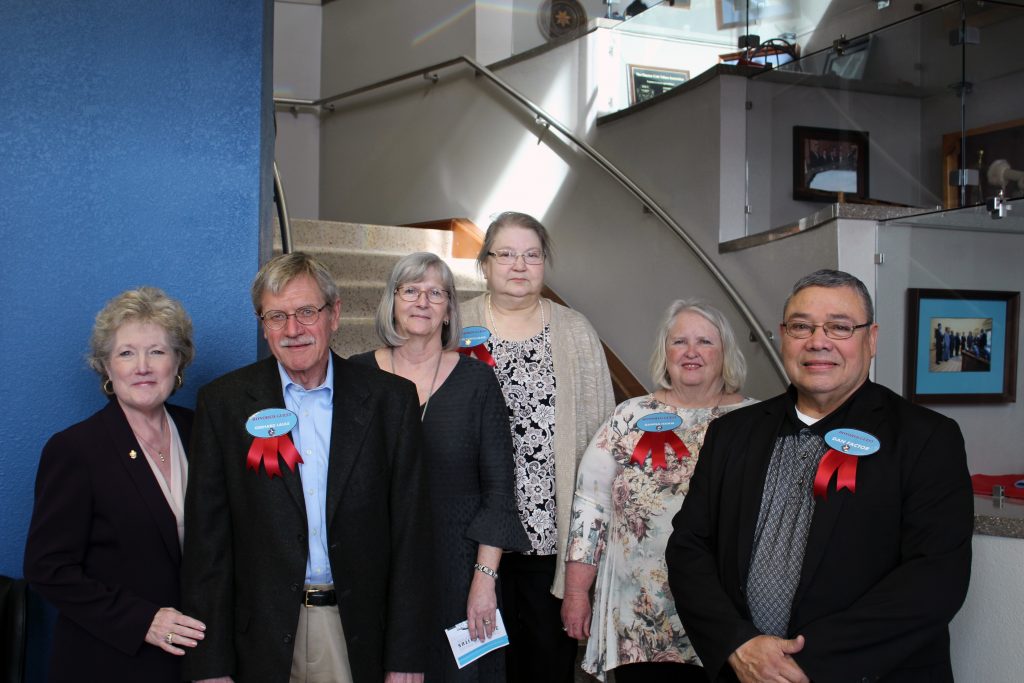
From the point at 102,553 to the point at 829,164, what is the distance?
3254 millimetres

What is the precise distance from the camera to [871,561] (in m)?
1.90

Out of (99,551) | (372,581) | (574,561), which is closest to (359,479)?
(372,581)

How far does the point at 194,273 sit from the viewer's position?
104 inches

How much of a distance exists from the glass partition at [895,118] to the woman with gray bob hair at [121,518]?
2.71m

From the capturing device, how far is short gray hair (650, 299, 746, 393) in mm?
2709

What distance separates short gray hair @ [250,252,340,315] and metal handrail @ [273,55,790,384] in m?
2.29

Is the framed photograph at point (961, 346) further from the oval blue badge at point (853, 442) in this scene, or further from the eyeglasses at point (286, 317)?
the eyeglasses at point (286, 317)

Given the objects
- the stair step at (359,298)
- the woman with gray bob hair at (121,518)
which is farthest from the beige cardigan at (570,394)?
the stair step at (359,298)

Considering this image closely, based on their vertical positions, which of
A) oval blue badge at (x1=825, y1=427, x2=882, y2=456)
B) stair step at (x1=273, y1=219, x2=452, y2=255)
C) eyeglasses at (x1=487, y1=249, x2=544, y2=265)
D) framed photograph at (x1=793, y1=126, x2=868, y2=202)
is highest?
framed photograph at (x1=793, y1=126, x2=868, y2=202)

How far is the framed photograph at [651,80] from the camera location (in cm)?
509

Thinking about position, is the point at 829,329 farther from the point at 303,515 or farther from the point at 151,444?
the point at 151,444

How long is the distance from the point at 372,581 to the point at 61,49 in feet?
5.28

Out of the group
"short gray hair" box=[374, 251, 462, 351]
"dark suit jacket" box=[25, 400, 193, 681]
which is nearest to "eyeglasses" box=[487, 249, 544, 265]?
"short gray hair" box=[374, 251, 462, 351]

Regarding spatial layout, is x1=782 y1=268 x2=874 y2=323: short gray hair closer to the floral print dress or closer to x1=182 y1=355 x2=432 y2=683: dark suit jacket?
the floral print dress
